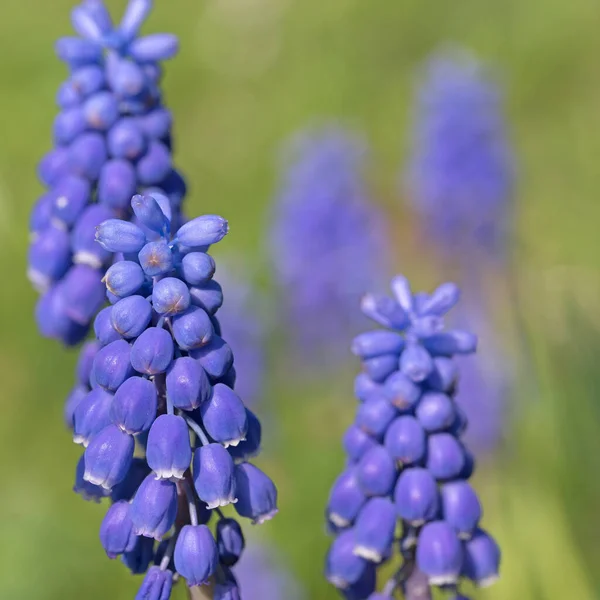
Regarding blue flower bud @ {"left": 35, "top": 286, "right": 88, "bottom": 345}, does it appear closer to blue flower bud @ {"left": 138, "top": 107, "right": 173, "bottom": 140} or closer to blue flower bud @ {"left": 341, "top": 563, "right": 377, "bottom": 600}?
blue flower bud @ {"left": 138, "top": 107, "right": 173, "bottom": 140}

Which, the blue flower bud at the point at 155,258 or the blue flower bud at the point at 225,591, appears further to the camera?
the blue flower bud at the point at 225,591

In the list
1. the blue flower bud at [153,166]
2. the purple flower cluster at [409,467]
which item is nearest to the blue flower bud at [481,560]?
the purple flower cluster at [409,467]

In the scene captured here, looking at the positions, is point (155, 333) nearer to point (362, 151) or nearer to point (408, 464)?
point (408, 464)

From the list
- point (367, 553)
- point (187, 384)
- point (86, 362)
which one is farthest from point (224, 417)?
point (86, 362)

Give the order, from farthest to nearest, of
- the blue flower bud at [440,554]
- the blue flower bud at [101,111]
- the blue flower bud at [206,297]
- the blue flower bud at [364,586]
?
the blue flower bud at [101,111] < the blue flower bud at [364,586] < the blue flower bud at [440,554] < the blue flower bud at [206,297]

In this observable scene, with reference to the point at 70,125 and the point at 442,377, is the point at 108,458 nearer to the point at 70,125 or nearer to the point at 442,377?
the point at 442,377

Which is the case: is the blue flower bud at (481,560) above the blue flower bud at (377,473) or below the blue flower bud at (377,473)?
below

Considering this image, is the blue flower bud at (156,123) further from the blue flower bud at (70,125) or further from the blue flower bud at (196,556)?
the blue flower bud at (196,556)
